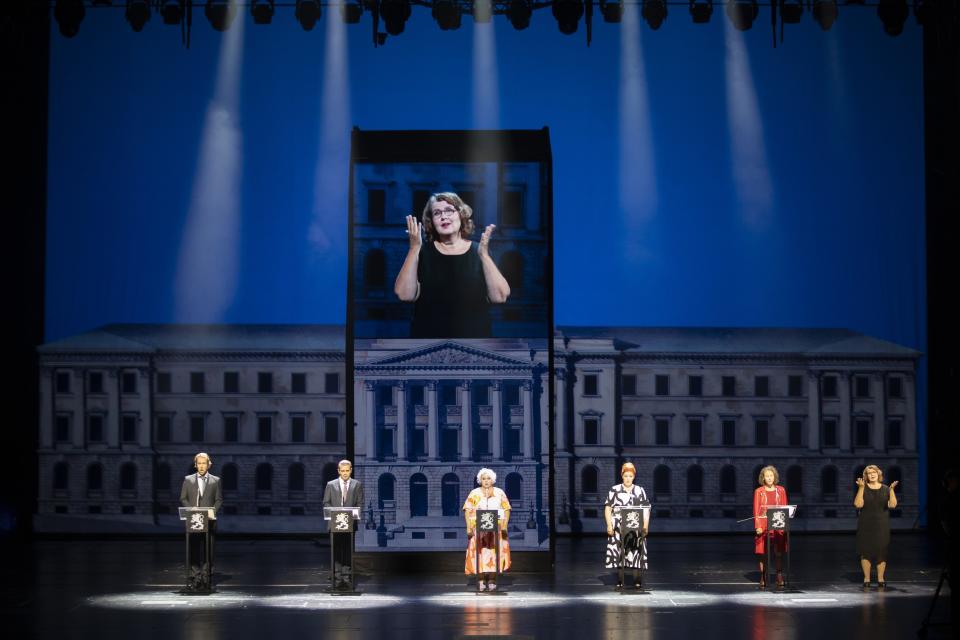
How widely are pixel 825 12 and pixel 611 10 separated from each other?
10.2 feet

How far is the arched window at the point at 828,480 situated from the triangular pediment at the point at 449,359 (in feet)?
25.4

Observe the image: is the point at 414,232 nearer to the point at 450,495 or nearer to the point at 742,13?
the point at 450,495

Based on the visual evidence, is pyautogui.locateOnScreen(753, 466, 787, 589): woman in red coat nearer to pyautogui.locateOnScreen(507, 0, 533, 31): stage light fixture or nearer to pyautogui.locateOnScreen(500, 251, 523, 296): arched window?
pyautogui.locateOnScreen(500, 251, 523, 296): arched window

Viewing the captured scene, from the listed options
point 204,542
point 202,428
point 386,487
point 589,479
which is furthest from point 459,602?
point 202,428

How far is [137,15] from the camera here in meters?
18.6

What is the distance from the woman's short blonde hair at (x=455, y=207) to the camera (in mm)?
14922

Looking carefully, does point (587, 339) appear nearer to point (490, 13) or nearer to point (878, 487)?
point (490, 13)

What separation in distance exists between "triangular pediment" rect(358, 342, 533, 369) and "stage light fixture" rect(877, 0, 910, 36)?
8.08m

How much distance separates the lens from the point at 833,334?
20.5 m

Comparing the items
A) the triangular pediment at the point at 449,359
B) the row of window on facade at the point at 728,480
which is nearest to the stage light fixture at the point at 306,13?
the triangular pediment at the point at 449,359

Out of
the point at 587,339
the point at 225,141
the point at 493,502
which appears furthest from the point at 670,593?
the point at 225,141

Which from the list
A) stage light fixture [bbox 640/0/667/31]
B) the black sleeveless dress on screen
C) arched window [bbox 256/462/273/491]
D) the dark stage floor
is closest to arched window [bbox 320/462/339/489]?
arched window [bbox 256/462/273/491]

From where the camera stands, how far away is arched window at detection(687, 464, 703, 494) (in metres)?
20.6

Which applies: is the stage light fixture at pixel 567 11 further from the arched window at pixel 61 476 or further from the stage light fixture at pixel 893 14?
the arched window at pixel 61 476
